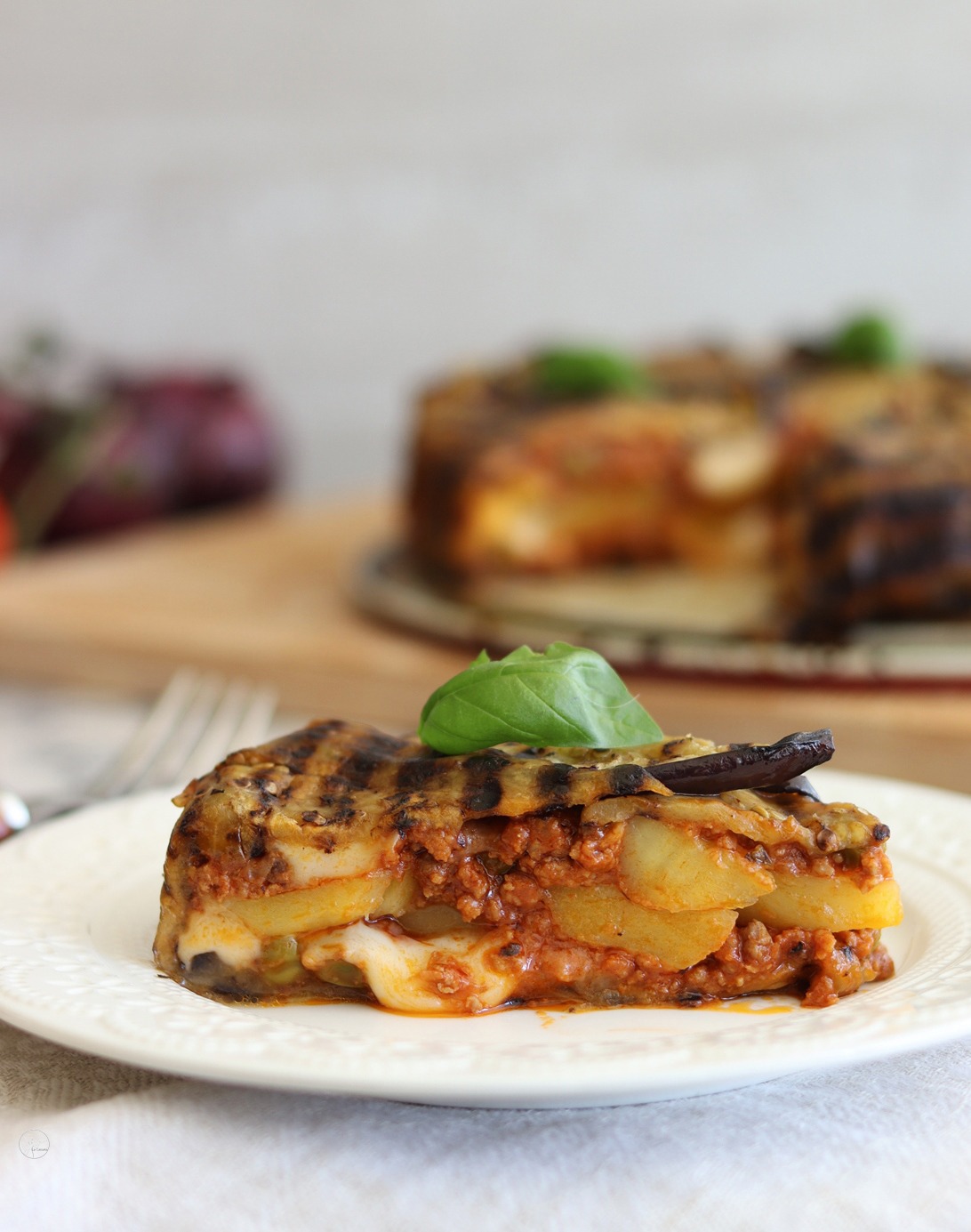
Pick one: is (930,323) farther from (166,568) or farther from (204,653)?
Answer: (204,653)

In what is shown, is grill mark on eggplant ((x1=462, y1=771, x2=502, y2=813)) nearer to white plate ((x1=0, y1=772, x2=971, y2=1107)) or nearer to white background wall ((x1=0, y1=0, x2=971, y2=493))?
white plate ((x1=0, y1=772, x2=971, y2=1107))

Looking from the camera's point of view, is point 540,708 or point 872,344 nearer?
point 540,708

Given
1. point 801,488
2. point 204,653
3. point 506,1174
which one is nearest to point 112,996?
point 506,1174

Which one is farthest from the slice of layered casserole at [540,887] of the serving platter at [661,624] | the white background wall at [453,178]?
the white background wall at [453,178]

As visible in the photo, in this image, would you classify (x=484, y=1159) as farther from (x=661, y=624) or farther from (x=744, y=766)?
(x=661, y=624)

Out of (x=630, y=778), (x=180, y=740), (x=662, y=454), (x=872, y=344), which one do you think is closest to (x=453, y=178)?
(x=872, y=344)

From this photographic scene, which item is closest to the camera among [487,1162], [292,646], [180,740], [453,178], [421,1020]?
[487,1162]

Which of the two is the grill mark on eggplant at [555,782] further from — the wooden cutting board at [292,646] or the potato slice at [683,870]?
the wooden cutting board at [292,646]
